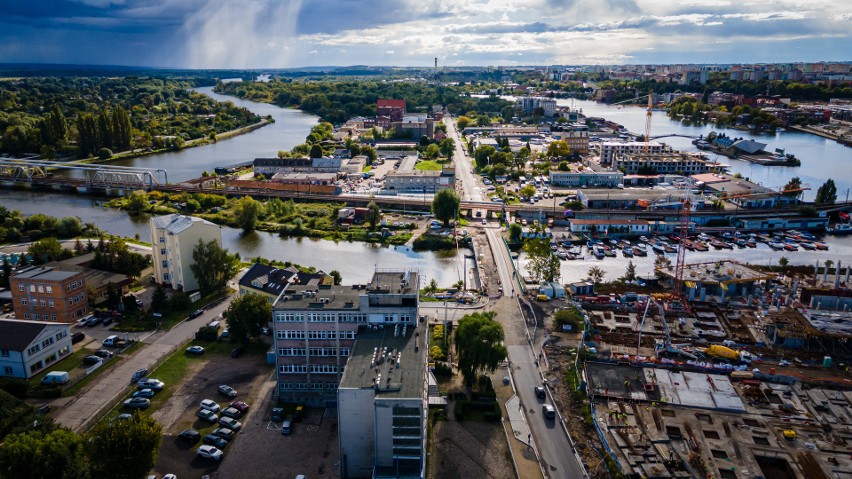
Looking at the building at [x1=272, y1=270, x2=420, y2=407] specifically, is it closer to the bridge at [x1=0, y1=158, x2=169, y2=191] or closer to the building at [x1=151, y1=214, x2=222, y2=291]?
the building at [x1=151, y1=214, x2=222, y2=291]

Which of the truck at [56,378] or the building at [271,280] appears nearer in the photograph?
the truck at [56,378]

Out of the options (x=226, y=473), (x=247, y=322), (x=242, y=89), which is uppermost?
(x=242, y=89)

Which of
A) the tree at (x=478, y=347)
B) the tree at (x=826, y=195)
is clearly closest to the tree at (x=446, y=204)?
the tree at (x=478, y=347)

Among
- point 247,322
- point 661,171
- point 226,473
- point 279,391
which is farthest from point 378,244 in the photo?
point 661,171

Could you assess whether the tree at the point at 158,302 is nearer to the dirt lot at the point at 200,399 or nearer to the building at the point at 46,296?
the building at the point at 46,296

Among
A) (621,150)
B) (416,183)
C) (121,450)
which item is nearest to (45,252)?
(121,450)

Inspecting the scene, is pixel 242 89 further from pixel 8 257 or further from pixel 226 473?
pixel 226 473
